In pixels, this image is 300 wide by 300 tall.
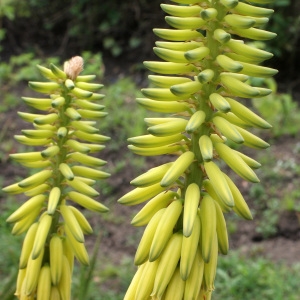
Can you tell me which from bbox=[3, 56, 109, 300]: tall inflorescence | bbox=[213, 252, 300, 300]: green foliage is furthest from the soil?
→ bbox=[3, 56, 109, 300]: tall inflorescence

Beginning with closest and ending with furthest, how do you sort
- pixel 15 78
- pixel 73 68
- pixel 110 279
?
pixel 73 68
pixel 110 279
pixel 15 78

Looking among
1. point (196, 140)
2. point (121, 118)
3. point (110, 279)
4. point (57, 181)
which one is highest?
point (196, 140)

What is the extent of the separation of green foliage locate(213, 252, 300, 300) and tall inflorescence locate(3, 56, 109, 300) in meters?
2.99

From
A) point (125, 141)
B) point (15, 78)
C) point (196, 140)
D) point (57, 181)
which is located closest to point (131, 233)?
point (125, 141)

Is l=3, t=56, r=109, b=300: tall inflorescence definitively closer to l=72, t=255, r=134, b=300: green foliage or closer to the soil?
l=72, t=255, r=134, b=300: green foliage

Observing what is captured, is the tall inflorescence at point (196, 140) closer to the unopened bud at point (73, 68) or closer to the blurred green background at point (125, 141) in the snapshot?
the unopened bud at point (73, 68)

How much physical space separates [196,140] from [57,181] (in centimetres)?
72

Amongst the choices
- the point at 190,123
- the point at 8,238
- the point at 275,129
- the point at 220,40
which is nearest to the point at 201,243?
the point at 190,123

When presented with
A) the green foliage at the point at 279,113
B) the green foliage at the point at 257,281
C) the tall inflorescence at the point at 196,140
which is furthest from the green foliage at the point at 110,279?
the green foliage at the point at 279,113

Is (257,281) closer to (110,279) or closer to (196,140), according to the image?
(110,279)

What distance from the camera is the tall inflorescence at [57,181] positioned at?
2.50 m

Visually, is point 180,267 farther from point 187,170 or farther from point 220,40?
point 220,40

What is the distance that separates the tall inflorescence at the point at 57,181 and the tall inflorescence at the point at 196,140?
1.23 ft

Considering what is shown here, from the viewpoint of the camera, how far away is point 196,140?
221cm
